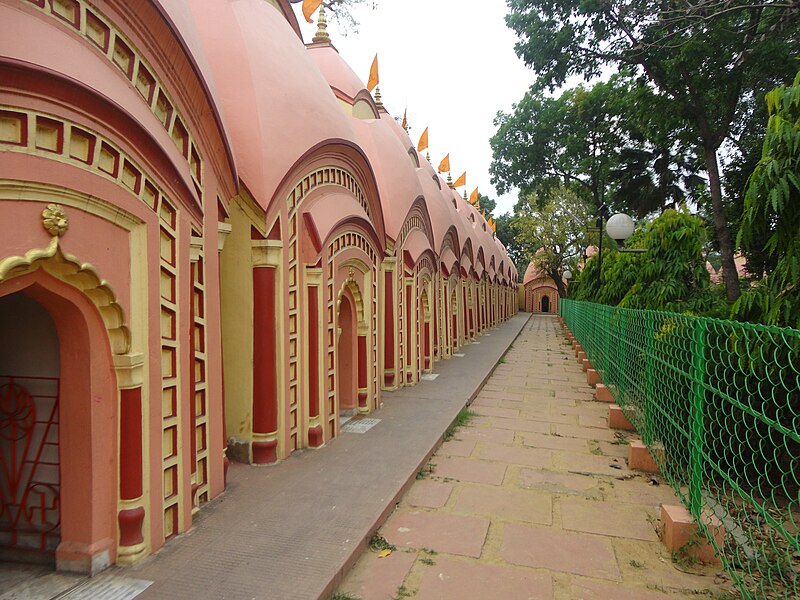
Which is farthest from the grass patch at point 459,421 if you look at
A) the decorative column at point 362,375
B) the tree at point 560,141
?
the tree at point 560,141

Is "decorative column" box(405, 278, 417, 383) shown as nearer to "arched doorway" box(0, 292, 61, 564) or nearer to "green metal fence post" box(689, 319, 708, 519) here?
"green metal fence post" box(689, 319, 708, 519)

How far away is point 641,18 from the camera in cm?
1197

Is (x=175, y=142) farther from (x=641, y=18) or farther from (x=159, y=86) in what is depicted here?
(x=641, y=18)

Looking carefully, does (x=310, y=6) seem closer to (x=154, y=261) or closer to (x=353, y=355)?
(x=353, y=355)

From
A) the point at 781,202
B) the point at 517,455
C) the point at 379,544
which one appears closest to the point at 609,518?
the point at 517,455

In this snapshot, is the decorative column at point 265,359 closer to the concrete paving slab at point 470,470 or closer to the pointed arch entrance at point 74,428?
the concrete paving slab at point 470,470

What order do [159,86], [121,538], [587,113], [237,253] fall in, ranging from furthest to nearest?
[587,113] → [237,253] → [159,86] → [121,538]

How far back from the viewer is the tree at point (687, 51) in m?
10.8

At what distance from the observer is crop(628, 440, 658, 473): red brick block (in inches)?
221

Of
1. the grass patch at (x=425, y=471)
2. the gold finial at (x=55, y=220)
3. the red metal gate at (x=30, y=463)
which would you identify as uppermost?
the gold finial at (x=55, y=220)

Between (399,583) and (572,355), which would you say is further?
(572,355)

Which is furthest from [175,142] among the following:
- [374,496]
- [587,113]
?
[587,113]

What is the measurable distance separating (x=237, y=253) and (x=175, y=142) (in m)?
1.68

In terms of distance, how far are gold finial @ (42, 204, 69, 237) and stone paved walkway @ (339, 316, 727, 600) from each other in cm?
272
